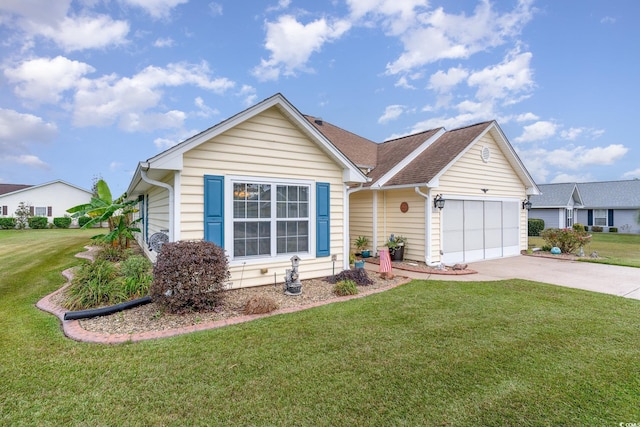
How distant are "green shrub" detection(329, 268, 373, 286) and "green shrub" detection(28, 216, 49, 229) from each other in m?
36.7

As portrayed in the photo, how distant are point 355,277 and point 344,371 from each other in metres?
4.42

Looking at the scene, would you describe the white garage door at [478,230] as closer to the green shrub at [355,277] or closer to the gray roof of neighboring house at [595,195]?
the green shrub at [355,277]

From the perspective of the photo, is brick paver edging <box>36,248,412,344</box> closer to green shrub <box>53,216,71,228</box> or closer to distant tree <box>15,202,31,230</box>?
green shrub <box>53,216,71,228</box>

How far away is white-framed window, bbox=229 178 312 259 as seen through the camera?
23.5ft

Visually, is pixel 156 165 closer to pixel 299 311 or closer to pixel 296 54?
pixel 299 311

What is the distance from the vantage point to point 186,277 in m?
5.37

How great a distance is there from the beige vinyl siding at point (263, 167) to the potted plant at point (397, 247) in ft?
11.2

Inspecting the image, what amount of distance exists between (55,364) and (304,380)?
305 centimetres

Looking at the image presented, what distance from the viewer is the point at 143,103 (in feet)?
52.9

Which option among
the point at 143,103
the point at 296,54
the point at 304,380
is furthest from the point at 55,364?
the point at 143,103

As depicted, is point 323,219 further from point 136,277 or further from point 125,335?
point 125,335

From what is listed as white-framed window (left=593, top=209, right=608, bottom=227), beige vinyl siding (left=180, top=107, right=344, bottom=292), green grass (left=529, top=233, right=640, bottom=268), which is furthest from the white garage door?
white-framed window (left=593, top=209, right=608, bottom=227)

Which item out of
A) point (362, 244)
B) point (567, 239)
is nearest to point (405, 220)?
point (362, 244)

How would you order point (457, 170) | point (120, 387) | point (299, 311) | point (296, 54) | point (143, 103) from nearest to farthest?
point (120, 387), point (299, 311), point (457, 170), point (296, 54), point (143, 103)
